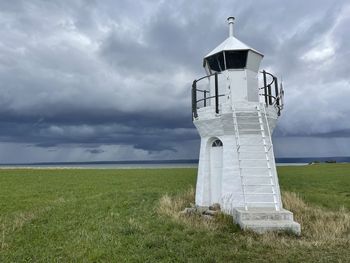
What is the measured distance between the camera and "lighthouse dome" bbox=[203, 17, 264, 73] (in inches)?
614

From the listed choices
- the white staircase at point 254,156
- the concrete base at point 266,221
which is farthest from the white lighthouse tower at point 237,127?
the concrete base at point 266,221

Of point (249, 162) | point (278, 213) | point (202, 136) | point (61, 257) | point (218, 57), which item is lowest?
point (61, 257)

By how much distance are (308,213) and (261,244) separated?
6.39 m

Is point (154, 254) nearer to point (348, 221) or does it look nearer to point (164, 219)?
point (164, 219)

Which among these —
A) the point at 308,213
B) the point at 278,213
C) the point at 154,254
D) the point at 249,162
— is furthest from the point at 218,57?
the point at 154,254

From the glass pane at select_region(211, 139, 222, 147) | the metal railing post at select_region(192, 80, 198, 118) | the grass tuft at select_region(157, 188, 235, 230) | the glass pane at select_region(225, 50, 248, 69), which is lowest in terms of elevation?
the grass tuft at select_region(157, 188, 235, 230)

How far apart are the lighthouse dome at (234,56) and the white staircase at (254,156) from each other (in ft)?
6.86

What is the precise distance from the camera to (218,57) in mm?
15938

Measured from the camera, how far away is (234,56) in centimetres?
1570

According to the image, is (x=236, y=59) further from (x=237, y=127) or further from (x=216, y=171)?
(x=216, y=171)

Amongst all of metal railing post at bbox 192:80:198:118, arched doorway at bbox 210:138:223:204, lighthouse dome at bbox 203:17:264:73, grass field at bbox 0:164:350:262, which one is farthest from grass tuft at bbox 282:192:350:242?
lighthouse dome at bbox 203:17:264:73

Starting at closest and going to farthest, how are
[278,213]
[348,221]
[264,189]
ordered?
1. [278,213]
2. [348,221]
3. [264,189]

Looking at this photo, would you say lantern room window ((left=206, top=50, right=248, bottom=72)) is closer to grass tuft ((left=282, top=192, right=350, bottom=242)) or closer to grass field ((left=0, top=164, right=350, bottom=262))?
grass field ((left=0, top=164, right=350, bottom=262))

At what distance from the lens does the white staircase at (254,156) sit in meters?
15.2
